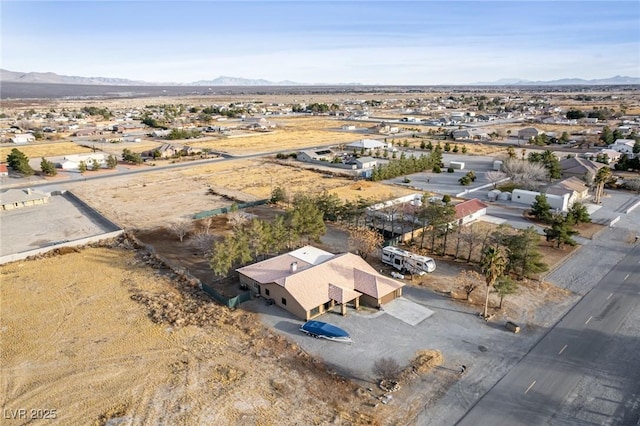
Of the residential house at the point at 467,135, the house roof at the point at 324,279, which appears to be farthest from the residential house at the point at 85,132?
the house roof at the point at 324,279

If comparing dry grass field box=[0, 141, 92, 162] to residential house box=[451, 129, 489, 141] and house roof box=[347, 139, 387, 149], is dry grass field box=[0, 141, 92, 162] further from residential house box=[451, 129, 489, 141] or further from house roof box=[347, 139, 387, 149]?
residential house box=[451, 129, 489, 141]

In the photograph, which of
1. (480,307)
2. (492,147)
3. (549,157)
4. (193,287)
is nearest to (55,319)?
(193,287)

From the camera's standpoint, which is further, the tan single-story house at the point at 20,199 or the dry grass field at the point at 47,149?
the dry grass field at the point at 47,149

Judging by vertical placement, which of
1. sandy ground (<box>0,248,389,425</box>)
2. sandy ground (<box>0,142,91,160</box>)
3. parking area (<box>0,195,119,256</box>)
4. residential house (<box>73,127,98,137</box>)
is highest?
residential house (<box>73,127,98,137</box>)

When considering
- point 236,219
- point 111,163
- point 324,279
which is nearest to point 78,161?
point 111,163

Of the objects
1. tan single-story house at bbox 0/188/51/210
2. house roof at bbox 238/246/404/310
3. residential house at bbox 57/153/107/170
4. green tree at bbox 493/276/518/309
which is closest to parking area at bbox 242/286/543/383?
house roof at bbox 238/246/404/310

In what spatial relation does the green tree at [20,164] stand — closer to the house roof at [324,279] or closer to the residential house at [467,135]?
the house roof at [324,279]

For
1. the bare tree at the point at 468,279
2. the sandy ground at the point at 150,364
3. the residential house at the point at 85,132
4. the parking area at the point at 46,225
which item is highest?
the residential house at the point at 85,132
